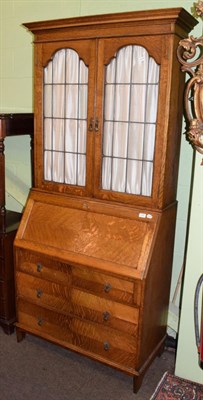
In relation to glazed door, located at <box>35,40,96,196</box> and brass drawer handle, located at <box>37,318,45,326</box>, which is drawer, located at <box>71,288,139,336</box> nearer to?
brass drawer handle, located at <box>37,318,45,326</box>

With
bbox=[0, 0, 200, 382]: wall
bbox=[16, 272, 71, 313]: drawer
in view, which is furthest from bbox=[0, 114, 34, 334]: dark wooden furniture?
bbox=[0, 0, 200, 382]: wall

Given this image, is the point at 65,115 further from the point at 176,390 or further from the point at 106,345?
the point at 176,390

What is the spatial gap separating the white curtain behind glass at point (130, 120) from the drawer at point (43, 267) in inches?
22.4

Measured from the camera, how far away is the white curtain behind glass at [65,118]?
2266 mm

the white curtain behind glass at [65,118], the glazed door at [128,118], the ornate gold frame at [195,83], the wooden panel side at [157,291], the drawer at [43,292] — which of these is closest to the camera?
the ornate gold frame at [195,83]

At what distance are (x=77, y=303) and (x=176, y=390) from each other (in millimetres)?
758

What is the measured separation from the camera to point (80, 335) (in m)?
2.37

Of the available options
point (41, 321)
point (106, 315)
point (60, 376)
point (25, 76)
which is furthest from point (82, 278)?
point (25, 76)

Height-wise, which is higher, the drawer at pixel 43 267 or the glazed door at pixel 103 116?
the glazed door at pixel 103 116

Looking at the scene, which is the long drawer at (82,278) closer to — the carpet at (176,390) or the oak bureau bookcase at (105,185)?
the oak bureau bookcase at (105,185)

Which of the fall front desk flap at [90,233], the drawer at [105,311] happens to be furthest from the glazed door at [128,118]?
the drawer at [105,311]

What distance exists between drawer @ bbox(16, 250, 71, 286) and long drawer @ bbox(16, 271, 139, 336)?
0.03 metres

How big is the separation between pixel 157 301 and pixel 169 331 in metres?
0.51

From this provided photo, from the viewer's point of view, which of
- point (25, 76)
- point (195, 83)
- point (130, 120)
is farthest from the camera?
point (25, 76)
